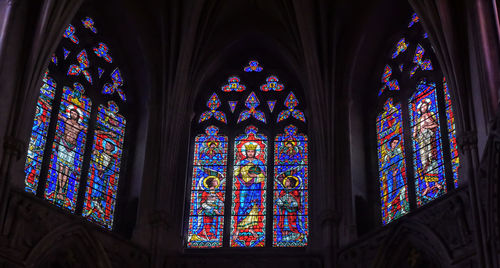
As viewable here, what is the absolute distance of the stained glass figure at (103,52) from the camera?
18734 millimetres

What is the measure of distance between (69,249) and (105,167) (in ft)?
8.85

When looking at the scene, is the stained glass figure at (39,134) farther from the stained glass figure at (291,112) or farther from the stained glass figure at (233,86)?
the stained glass figure at (291,112)

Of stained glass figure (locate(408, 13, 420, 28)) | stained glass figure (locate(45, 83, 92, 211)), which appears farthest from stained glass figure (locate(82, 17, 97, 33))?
stained glass figure (locate(408, 13, 420, 28))

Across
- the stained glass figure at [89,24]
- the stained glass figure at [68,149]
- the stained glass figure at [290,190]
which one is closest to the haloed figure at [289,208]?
the stained glass figure at [290,190]

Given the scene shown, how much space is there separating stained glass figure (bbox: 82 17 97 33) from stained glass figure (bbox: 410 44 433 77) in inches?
270

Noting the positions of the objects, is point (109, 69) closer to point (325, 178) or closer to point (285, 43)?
point (285, 43)

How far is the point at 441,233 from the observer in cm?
1471

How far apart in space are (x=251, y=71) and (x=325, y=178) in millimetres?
3817

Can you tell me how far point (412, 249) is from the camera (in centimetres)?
1535

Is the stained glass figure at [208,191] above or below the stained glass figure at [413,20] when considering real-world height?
below

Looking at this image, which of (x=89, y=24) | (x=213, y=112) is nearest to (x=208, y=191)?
(x=213, y=112)

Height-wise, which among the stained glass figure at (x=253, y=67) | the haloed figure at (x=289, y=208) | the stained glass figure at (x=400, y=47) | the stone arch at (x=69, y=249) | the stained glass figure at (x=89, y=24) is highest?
the stained glass figure at (x=89, y=24)

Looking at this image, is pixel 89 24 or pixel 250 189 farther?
pixel 89 24

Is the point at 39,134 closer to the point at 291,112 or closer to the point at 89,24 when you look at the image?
the point at 89,24
